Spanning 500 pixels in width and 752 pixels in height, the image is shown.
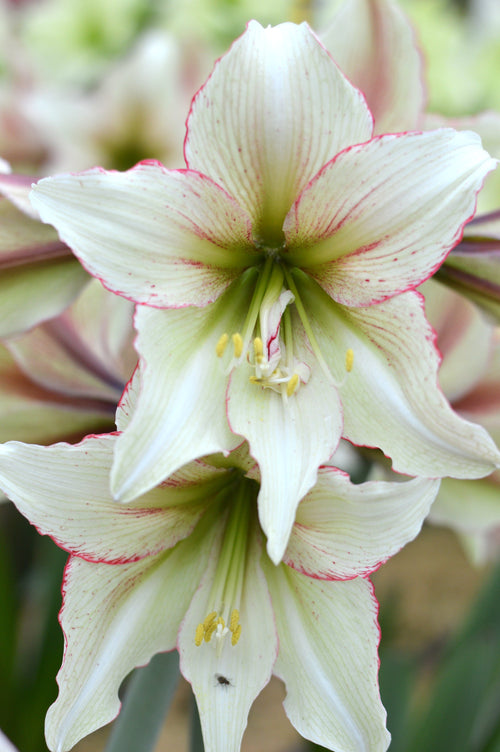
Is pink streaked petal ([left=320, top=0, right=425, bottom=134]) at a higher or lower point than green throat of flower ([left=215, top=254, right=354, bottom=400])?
higher

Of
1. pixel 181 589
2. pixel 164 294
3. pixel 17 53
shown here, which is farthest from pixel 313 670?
pixel 17 53

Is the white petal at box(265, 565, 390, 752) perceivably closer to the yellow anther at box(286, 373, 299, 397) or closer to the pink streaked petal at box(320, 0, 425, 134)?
the yellow anther at box(286, 373, 299, 397)

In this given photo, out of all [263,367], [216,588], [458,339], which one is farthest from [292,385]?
[458,339]

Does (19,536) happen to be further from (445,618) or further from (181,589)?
(181,589)

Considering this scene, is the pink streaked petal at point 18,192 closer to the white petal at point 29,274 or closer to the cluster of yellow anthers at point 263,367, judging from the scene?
the white petal at point 29,274

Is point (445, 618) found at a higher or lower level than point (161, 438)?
lower

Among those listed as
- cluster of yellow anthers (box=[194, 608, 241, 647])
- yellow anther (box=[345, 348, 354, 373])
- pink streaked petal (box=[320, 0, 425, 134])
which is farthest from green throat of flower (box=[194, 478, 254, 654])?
pink streaked petal (box=[320, 0, 425, 134])

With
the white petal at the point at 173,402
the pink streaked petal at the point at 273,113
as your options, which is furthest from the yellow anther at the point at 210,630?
the pink streaked petal at the point at 273,113
